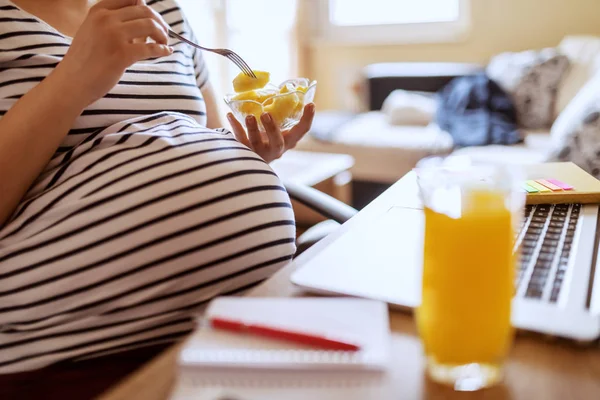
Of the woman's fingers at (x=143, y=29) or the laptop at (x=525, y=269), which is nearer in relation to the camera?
the laptop at (x=525, y=269)

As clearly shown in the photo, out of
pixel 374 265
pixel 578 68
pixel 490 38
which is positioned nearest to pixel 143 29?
pixel 374 265

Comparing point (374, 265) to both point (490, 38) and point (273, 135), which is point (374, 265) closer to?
point (273, 135)

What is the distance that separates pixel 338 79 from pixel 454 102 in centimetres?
135

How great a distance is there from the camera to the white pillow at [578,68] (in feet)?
9.04

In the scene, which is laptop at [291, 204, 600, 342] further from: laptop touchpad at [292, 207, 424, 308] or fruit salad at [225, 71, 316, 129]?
fruit salad at [225, 71, 316, 129]

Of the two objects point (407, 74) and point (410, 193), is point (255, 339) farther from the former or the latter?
point (407, 74)

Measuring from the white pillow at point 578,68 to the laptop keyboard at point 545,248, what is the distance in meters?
2.21

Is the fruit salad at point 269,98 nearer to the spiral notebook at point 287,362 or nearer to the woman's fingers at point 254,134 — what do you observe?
the woman's fingers at point 254,134

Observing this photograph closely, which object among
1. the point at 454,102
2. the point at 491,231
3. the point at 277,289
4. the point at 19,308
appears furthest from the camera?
the point at 454,102

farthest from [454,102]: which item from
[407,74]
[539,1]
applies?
[539,1]

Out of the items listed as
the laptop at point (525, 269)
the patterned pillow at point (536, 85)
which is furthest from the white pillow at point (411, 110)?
the laptop at point (525, 269)

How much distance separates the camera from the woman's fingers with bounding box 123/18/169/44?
29.3 inches

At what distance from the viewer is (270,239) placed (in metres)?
0.78

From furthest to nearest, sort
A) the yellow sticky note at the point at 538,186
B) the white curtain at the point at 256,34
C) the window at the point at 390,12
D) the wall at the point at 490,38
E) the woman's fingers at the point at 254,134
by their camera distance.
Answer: the window at the point at 390,12 < the white curtain at the point at 256,34 < the wall at the point at 490,38 < the woman's fingers at the point at 254,134 < the yellow sticky note at the point at 538,186
